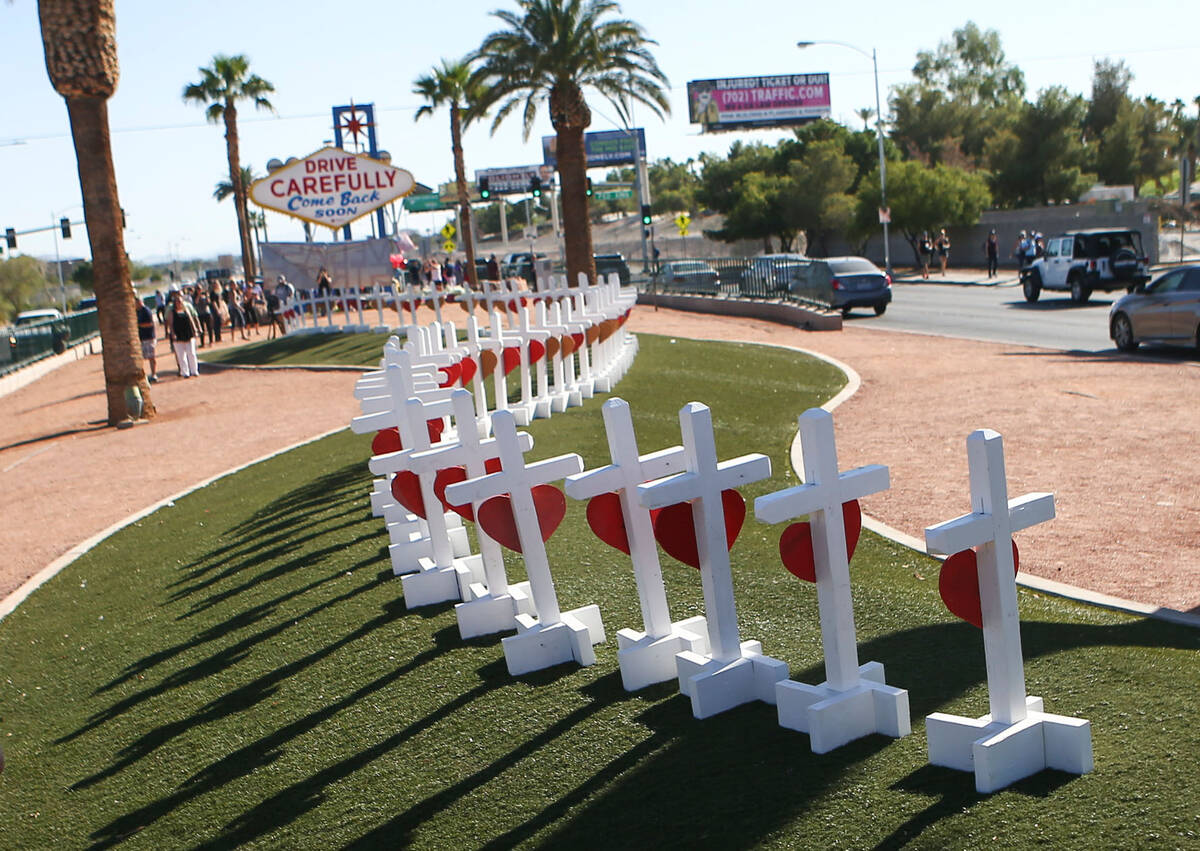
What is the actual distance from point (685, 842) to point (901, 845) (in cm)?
62

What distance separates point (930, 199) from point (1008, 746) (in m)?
47.3

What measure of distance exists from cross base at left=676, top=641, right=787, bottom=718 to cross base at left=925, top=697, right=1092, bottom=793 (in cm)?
70

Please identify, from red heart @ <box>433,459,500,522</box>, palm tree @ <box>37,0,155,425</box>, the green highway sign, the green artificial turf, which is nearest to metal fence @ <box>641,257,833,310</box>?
the green artificial turf

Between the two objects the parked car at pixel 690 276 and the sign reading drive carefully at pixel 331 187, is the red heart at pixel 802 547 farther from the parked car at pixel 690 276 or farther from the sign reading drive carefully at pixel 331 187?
the parked car at pixel 690 276

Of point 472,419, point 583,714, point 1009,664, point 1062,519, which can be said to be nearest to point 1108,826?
point 1009,664

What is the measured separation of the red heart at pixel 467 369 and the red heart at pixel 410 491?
356cm

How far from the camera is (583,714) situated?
4254mm

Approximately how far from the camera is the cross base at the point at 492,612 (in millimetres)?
5152

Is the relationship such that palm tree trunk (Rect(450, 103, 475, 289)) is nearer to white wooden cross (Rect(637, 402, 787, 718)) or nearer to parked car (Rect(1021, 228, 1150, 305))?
parked car (Rect(1021, 228, 1150, 305))

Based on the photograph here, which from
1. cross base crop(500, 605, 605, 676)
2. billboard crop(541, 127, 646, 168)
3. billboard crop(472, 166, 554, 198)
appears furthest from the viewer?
billboard crop(472, 166, 554, 198)

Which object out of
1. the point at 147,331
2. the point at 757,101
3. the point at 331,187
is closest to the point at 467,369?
the point at 147,331

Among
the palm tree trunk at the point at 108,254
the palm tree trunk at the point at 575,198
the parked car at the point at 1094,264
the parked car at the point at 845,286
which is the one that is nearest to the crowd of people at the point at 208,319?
the palm tree trunk at the point at 108,254

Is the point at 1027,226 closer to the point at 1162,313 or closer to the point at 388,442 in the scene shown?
the point at 1162,313

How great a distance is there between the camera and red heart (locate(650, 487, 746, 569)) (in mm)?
4026
